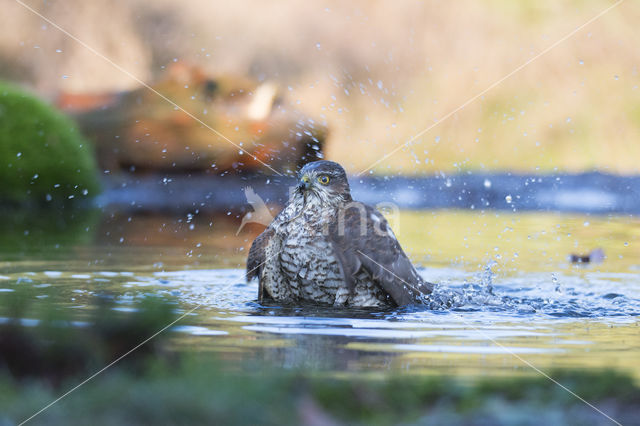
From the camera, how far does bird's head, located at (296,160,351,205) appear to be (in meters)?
4.81

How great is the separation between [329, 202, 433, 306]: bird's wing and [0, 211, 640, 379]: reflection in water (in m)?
0.15

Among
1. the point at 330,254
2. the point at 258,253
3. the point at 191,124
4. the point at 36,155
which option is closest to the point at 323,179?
the point at 330,254

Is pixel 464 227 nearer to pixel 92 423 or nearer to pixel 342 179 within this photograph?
pixel 342 179

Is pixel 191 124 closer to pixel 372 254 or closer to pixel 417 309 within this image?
pixel 372 254

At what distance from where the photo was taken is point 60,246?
7.38 meters

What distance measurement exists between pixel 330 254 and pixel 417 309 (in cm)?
56

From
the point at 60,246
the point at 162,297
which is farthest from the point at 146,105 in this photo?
the point at 162,297

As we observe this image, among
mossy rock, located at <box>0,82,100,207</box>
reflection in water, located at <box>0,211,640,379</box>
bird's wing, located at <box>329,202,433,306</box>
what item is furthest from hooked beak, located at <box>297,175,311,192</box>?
mossy rock, located at <box>0,82,100,207</box>

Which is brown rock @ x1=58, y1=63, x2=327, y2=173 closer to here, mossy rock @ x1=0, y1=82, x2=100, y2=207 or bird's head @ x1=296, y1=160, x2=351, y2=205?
mossy rock @ x1=0, y1=82, x2=100, y2=207

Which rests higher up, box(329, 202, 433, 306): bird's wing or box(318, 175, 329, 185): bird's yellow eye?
box(318, 175, 329, 185): bird's yellow eye

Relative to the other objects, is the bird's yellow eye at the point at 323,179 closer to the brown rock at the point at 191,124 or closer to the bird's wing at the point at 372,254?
the bird's wing at the point at 372,254

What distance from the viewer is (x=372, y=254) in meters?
4.69

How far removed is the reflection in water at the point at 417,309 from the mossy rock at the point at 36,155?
3239 millimetres

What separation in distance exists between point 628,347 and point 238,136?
13.0m
